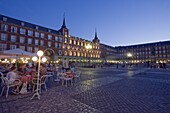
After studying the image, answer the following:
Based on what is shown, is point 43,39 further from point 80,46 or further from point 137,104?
point 137,104

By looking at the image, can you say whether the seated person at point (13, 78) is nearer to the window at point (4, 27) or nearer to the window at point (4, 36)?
the window at point (4, 36)

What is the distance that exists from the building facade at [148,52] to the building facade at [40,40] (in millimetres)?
42489

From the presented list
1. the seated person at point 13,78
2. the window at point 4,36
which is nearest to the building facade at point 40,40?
the window at point 4,36

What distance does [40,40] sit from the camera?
44.8 m

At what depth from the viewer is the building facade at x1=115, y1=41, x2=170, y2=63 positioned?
288ft

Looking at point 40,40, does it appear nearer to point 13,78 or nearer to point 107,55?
point 107,55

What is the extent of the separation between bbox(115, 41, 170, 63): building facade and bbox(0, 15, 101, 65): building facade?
Result: 139 ft

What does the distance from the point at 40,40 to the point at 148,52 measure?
274 feet

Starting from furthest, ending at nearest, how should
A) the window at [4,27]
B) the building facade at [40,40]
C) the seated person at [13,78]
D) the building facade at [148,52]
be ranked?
the building facade at [148,52], the building facade at [40,40], the window at [4,27], the seated person at [13,78]

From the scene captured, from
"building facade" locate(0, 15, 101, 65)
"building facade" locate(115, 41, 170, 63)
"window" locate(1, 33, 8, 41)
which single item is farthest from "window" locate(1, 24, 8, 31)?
"building facade" locate(115, 41, 170, 63)

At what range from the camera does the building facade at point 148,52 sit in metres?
87.8

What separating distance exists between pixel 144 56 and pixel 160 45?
44.6ft

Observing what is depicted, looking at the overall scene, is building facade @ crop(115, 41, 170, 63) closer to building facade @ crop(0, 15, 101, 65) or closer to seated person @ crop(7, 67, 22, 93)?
building facade @ crop(0, 15, 101, 65)

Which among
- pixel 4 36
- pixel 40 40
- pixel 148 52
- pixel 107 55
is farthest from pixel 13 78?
pixel 148 52
